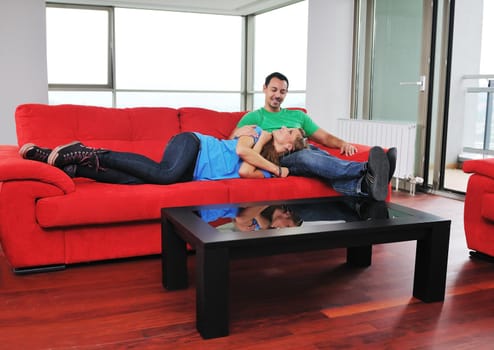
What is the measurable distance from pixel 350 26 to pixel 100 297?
441 cm

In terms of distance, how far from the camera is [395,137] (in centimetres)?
500

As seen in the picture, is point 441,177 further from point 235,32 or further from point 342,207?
point 235,32

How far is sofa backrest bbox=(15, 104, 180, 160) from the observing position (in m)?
3.10

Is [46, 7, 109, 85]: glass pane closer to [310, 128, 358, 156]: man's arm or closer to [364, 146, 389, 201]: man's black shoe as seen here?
[310, 128, 358, 156]: man's arm

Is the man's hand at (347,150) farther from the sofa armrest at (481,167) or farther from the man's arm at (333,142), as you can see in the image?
the sofa armrest at (481,167)

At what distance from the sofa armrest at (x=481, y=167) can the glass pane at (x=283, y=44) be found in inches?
173

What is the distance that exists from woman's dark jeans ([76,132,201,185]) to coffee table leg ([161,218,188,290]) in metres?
0.54

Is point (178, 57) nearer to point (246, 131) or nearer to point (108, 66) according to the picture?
point (108, 66)

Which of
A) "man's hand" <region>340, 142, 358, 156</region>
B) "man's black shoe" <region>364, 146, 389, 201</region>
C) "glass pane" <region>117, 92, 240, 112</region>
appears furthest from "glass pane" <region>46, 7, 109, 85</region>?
"man's black shoe" <region>364, 146, 389, 201</region>

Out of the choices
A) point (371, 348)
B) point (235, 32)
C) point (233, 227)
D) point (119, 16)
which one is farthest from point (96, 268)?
point (235, 32)

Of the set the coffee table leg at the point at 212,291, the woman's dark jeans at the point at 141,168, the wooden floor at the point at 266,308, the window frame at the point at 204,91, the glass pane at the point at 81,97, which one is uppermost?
the window frame at the point at 204,91

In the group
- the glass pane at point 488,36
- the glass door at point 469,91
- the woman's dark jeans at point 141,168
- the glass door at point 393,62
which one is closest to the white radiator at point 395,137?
the glass door at point 393,62

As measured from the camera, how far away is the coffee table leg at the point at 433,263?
87.1 inches

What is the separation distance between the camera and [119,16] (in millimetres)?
7453
